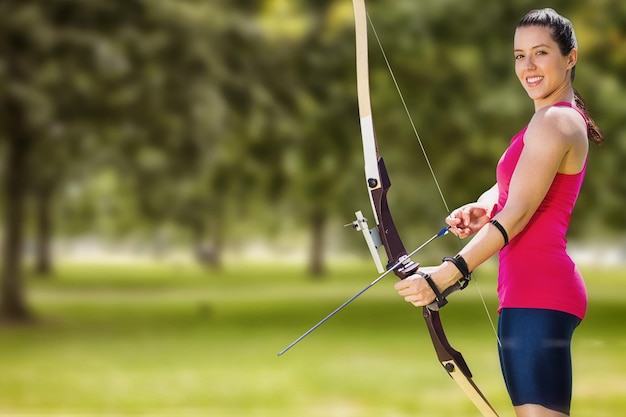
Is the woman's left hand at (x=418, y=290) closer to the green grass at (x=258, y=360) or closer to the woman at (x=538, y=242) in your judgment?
Answer: the woman at (x=538, y=242)

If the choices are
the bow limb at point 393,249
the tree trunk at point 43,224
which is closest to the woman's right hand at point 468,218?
the bow limb at point 393,249

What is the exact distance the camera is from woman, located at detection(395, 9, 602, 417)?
1628 millimetres

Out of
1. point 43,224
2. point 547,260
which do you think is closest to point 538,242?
point 547,260

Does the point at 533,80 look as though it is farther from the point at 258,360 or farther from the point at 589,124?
the point at 258,360

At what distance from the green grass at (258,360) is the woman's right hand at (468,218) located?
1664mm

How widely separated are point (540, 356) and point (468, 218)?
0.35 m

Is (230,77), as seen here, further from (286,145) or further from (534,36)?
(534,36)

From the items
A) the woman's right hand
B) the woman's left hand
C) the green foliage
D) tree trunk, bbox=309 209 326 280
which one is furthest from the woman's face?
tree trunk, bbox=309 209 326 280

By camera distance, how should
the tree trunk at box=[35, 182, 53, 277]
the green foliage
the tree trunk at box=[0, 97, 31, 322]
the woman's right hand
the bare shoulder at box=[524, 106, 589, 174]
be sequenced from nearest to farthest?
the bare shoulder at box=[524, 106, 589, 174]
the woman's right hand
the green foliage
the tree trunk at box=[0, 97, 31, 322]
the tree trunk at box=[35, 182, 53, 277]

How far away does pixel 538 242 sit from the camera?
1.67 m

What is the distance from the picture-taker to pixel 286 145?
528 inches

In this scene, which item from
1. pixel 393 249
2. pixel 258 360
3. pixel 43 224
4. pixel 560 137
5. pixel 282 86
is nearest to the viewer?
pixel 560 137

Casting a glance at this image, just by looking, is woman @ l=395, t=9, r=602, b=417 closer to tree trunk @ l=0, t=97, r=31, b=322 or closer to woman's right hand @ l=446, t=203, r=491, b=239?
woman's right hand @ l=446, t=203, r=491, b=239

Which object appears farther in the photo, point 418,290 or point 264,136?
point 264,136
